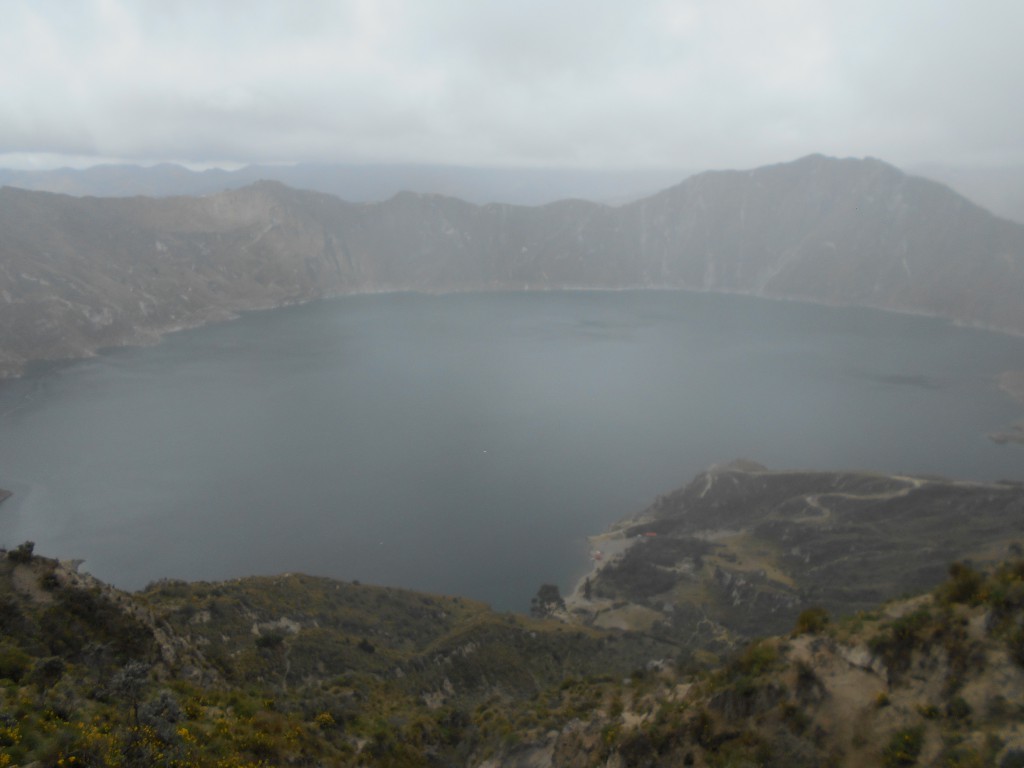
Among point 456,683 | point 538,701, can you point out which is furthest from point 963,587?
point 456,683

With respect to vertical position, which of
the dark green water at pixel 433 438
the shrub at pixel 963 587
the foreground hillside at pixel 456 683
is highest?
the shrub at pixel 963 587

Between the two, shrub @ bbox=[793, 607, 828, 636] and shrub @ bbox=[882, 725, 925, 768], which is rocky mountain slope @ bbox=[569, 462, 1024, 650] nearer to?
shrub @ bbox=[793, 607, 828, 636]

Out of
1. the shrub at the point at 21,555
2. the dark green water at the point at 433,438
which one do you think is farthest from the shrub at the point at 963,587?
the dark green water at the point at 433,438

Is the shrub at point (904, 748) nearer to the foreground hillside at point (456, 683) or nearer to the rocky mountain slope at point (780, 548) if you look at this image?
the foreground hillside at point (456, 683)

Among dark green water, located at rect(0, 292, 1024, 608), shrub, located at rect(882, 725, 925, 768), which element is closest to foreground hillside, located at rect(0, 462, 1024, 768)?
shrub, located at rect(882, 725, 925, 768)

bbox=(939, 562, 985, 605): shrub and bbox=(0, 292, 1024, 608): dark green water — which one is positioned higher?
bbox=(939, 562, 985, 605): shrub

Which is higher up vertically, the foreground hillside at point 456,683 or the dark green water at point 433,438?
the foreground hillside at point 456,683

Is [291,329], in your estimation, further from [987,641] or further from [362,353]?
[987,641]
